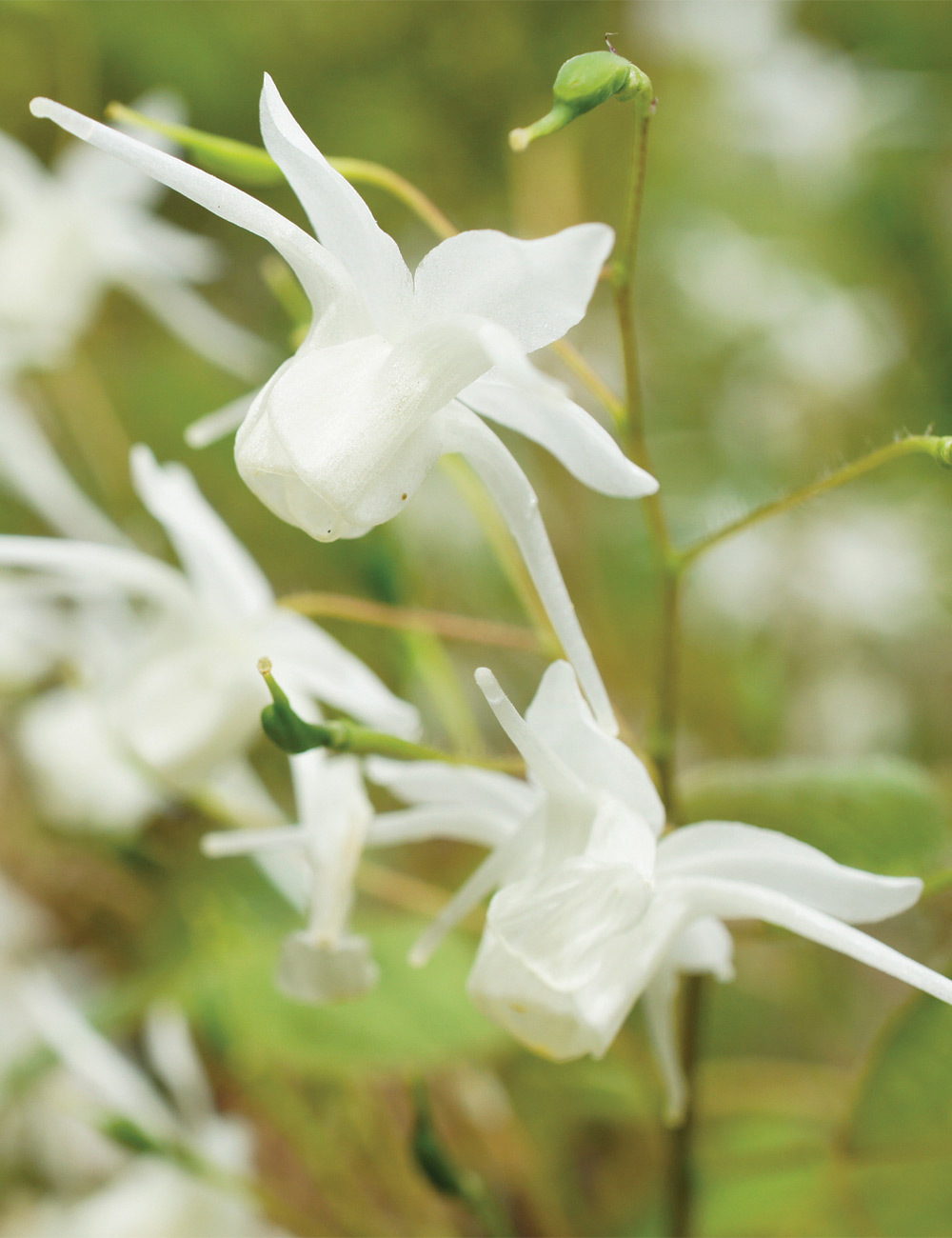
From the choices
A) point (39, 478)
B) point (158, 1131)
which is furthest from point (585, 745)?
point (39, 478)

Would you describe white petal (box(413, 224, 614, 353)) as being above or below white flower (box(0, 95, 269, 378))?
above

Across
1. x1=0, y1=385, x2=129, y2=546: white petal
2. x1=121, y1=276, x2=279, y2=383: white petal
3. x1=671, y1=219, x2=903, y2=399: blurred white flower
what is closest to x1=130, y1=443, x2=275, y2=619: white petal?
x1=0, y1=385, x2=129, y2=546: white petal

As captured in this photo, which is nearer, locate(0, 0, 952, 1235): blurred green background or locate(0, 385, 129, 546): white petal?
locate(0, 0, 952, 1235): blurred green background

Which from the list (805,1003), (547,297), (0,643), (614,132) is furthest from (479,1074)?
(614,132)

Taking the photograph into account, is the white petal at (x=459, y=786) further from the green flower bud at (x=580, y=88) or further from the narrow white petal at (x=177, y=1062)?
the narrow white petal at (x=177, y=1062)

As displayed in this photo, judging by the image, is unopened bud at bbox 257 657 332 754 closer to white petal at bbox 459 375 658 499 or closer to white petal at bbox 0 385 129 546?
white petal at bbox 459 375 658 499
